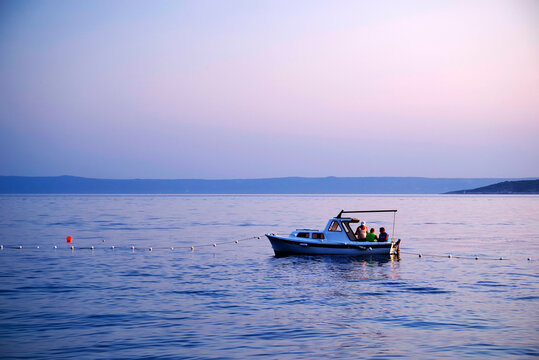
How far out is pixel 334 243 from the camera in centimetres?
4188

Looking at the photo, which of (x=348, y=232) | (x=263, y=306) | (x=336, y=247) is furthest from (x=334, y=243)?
(x=263, y=306)

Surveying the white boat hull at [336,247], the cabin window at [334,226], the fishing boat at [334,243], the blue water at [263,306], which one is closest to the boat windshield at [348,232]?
the fishing boat at [334,243]

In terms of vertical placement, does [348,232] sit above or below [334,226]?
below

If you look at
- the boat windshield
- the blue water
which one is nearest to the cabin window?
the boat windshield

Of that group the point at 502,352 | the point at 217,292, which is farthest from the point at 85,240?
the point at 502,352

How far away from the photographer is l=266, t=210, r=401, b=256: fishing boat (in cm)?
4162

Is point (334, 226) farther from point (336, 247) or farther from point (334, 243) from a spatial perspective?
point (336, 247)

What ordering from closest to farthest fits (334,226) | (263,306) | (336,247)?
(263,306)
(336,247)
(334,226)

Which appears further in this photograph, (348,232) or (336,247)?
(348,232)

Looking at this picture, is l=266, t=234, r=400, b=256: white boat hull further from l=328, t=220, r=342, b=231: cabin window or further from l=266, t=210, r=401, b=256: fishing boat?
l=328, t=220, r=342, b=231: cabin window

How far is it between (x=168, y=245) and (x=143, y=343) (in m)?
37.0

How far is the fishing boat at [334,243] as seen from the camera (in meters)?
41.6

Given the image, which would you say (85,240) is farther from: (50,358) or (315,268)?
(50,358)

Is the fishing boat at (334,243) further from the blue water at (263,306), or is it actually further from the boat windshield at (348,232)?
the blue water at (263,306)
